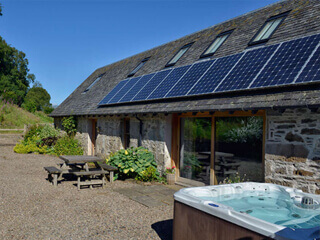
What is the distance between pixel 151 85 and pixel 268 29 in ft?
14.0

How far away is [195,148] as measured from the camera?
326 inches

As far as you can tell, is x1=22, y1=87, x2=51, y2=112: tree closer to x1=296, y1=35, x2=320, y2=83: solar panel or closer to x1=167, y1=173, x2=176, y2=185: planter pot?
x1=167, y1=173, x2=176, y2=185: planter pot

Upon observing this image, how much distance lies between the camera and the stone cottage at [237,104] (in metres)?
5.39

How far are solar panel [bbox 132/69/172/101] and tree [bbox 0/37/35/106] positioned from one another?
34566mm

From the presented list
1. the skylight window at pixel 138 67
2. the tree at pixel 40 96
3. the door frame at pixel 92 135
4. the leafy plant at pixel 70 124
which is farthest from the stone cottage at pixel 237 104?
the tree at pixel 40 96

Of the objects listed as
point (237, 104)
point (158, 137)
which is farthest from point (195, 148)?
point (237, 104)

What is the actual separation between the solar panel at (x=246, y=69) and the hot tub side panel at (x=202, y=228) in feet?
11.7

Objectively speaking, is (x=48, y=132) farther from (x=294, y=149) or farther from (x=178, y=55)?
(x=294, y=149)

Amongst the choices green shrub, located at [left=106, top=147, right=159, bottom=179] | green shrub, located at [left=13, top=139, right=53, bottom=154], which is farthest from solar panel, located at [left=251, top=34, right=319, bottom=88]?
green shrub, located at [left=13, top=139, right=53, bottom=154]

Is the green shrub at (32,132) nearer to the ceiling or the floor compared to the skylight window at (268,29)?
nearer to the floor

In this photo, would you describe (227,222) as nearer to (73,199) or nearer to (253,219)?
(253,219)

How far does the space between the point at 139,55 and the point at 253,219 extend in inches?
558

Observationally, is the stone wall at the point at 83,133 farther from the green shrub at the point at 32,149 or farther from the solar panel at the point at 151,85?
the solar panel at the point at 151,85

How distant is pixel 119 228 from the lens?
4824 millimetres
